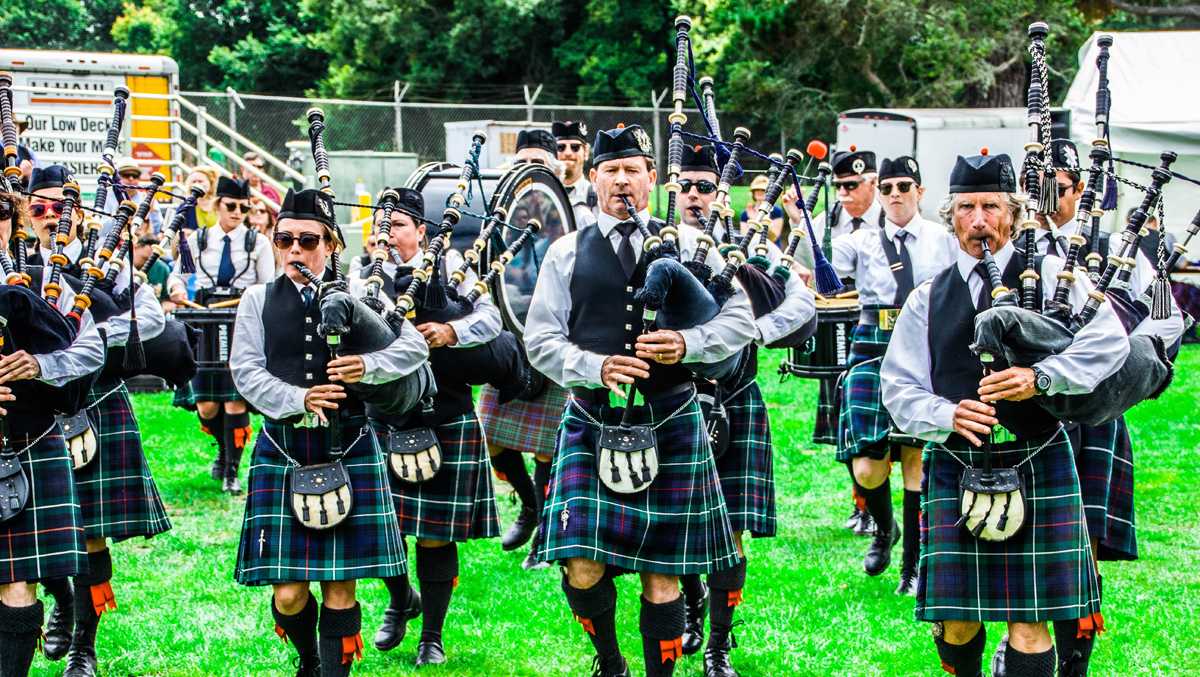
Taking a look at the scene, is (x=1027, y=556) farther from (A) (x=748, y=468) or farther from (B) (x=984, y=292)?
(A) (x=748, y=468)

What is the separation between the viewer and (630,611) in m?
5.59

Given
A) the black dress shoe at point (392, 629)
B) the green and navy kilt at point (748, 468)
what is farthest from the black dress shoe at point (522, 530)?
the green and navy kilt at point (748, 468)

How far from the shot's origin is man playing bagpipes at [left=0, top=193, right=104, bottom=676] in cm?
409

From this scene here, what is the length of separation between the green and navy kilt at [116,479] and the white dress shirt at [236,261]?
3288 mm

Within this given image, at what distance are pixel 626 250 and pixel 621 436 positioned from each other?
56 centimetres

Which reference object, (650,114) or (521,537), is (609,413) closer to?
(521,537)

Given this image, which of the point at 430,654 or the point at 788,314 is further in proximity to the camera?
the point at 788,314

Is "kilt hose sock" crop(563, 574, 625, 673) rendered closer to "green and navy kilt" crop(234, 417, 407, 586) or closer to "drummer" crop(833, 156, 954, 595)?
"green and navy kilt" crop(234, 417, 407, 586)

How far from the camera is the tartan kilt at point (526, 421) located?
253 inches

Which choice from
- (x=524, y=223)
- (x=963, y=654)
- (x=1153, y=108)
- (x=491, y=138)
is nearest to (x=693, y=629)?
(x=963, y=654)

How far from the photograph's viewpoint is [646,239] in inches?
164

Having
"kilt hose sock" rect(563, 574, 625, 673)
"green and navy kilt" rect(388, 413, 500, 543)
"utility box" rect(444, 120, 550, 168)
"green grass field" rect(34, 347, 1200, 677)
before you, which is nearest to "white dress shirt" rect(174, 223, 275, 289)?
"green grass field" rect(34, 347, 1200, 677)

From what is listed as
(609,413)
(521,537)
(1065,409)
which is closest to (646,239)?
(609,413)

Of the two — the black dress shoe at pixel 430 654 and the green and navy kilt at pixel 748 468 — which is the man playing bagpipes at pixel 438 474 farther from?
the green and navy kilt at pixel 748 468
